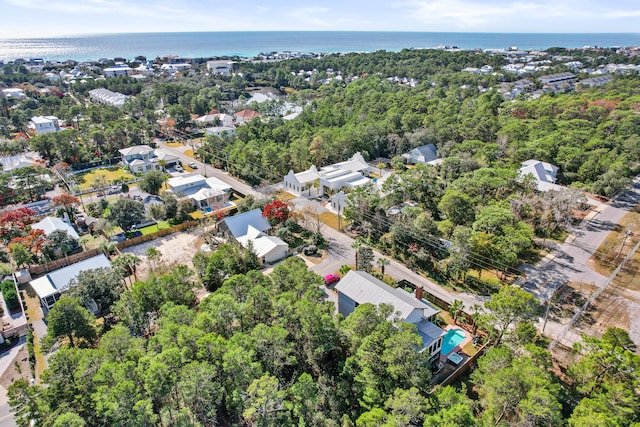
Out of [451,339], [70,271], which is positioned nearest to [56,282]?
[70,271]

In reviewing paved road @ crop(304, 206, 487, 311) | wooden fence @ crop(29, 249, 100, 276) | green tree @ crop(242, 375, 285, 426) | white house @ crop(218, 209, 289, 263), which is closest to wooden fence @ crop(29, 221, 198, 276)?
wooden fence @ crop(29, 249, 100, 276)

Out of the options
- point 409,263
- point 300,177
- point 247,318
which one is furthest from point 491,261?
point 300,177

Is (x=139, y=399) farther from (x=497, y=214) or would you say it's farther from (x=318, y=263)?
(x=497, y=214)

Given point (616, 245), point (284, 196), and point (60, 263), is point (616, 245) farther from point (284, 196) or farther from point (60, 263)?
point (60, 263)

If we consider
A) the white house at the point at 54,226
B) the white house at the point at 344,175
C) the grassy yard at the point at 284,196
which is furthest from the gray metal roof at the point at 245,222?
the white house at the point at 54,226

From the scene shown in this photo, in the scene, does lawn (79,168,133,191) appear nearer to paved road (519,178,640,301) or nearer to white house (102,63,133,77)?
paved road (519,178,640,301)
